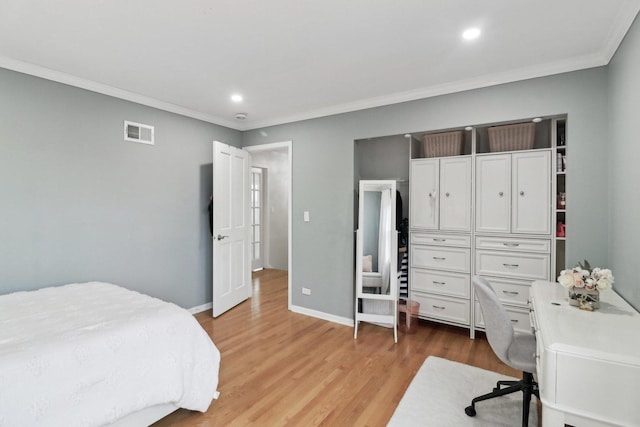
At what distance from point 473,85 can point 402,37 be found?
1.12 m

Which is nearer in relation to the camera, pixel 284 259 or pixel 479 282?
pixel 479 282

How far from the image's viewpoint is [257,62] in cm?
251

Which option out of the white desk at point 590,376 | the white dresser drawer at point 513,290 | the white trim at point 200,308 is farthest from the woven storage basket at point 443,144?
the white trim at point 200,308

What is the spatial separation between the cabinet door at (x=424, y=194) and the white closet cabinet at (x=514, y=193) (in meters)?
0.42

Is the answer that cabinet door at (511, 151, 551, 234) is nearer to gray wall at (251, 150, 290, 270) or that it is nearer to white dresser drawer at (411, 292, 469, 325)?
white dresser drawer at (411, 292, 469, 325)

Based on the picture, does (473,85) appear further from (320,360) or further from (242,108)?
(320,360)

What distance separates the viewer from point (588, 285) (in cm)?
177

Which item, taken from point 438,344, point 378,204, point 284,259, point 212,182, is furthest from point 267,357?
point 284,259

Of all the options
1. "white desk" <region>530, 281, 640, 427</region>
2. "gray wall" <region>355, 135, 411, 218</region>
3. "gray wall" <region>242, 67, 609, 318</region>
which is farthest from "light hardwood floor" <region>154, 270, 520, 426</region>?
"gray wall" <region>355, 135, 411, 218</region>

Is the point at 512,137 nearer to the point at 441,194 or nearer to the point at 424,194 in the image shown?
the point at 441,194

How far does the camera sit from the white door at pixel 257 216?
6.61 metres

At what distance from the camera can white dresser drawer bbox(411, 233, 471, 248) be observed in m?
3.24

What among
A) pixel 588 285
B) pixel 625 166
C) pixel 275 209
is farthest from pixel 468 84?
pixel 275 209

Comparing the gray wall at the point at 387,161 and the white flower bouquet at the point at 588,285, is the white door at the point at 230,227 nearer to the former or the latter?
the gray wall at the point at 387,161
